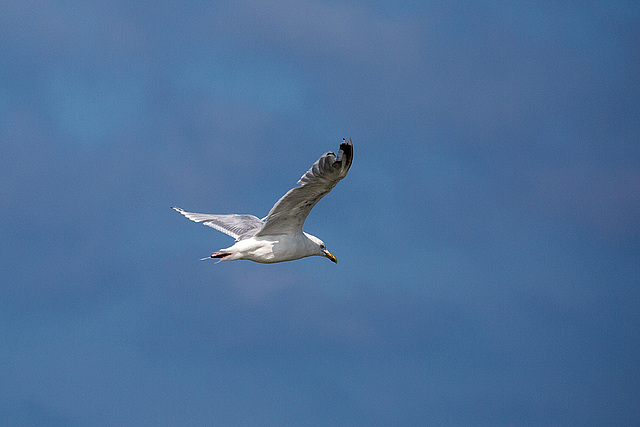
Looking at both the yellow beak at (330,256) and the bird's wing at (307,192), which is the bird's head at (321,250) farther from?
the bird's wing at (307,192)

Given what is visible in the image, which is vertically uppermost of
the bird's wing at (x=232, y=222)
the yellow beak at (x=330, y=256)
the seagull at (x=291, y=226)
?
the bird's wing at (x=232, y=222)

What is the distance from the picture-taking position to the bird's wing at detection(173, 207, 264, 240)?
26125 millimetres

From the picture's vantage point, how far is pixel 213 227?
27.4 meters

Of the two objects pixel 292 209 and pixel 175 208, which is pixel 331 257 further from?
pixel 175 208

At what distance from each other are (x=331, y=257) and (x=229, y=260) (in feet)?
11.9

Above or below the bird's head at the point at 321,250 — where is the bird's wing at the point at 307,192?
below

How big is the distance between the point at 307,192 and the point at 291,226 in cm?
216

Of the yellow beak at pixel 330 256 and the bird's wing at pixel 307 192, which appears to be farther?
the yellow beak at pixel 330 256

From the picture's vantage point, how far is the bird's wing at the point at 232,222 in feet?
85.7

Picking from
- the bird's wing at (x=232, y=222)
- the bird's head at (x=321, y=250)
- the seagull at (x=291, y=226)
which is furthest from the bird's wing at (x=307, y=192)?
the bird's wing at (x=232, y=222)

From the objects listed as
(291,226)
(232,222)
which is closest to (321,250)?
(291,226)

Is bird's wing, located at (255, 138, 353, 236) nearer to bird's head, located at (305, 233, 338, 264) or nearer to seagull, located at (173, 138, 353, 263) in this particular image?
seagull, located at (173, 138, 353, 263)

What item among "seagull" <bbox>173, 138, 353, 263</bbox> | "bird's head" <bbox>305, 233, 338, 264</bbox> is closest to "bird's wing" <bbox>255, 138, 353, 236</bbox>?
"seagull" <bbox>173, 138, 353, 263</bbox>

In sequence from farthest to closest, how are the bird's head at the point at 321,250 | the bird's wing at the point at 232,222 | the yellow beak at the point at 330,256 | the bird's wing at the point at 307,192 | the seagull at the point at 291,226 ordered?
the bird's wing at the point at 232,222 < the yellow beak at the point at 330,256 < the bird's head at the point at 321,250 < the seagull at the point at 291,226 < the bird's wing at the point at 307,192
